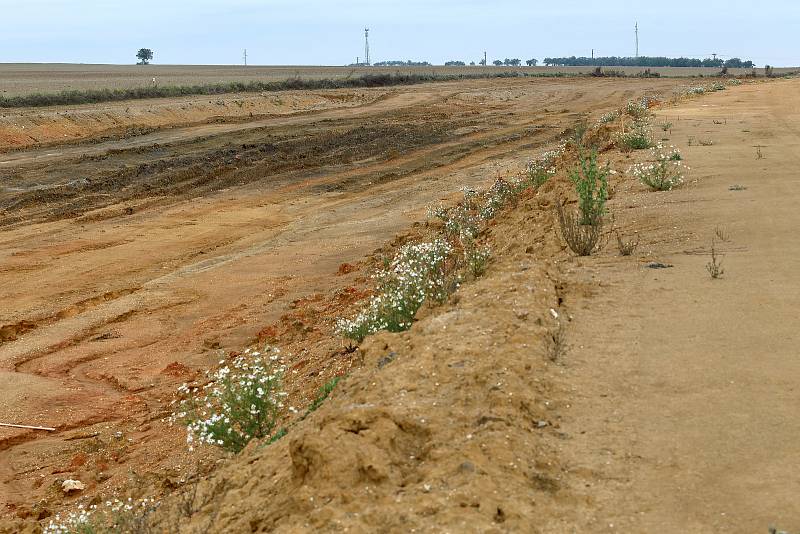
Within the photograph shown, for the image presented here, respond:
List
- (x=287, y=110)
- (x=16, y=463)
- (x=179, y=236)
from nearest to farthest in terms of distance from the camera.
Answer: (x=16, y=463) → (x=179, y=236) → (x=287, y=110)

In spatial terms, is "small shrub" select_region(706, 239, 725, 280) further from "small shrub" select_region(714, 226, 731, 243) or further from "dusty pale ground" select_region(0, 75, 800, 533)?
"small shrub" select_region(714, 226, 731, 243)

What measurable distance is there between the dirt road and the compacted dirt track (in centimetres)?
260

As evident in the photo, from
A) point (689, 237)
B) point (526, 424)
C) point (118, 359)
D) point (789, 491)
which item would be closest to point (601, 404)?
point (526, 424)

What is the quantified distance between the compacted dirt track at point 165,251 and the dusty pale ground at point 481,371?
5 cm

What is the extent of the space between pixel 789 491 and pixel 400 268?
18.7 ft

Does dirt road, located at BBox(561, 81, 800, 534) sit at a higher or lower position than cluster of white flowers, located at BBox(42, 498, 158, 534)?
higher

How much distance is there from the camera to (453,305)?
7.03 meters

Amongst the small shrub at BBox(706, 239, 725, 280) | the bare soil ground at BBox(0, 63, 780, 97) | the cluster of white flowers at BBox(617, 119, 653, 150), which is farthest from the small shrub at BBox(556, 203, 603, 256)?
the bare soil ground at BBox(0, 63, 780, 97)

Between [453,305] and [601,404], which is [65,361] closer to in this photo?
[453,305]

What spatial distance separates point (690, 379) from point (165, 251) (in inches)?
453

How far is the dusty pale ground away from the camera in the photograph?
429 centimetres

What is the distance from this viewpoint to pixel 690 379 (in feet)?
18.2

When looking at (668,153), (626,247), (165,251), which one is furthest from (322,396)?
(668,153)

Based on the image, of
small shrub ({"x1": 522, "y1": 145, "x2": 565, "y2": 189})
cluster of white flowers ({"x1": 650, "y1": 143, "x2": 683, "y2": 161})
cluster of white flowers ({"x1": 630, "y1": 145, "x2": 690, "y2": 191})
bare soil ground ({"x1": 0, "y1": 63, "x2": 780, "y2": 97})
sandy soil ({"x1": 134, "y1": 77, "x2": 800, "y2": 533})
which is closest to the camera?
sandy soil ({"x1": 134, "y1": 77, "x2": 800, "y2": 533})
